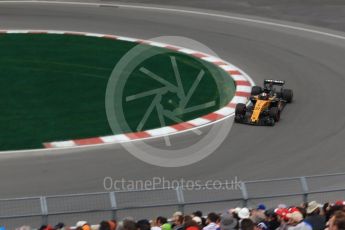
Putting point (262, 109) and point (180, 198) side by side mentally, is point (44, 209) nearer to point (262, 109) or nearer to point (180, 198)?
point (180, 198)

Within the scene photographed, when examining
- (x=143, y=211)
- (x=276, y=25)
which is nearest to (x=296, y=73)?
(x=276, y=25)

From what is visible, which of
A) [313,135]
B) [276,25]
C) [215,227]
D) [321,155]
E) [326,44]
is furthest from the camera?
[276,25]

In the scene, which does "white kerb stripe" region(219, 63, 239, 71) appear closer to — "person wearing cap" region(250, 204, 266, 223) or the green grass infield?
the green grass infield

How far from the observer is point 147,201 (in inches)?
482

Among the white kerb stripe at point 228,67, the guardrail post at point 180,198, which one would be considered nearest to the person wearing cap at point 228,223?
the guardrail post at point 180,198

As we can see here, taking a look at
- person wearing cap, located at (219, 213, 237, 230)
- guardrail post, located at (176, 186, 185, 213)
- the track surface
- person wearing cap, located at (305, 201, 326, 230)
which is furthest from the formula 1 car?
person wearing cap, located at (219, 213, 237, 230)

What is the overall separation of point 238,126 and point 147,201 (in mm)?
6878

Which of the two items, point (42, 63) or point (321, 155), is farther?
point (42, 63)

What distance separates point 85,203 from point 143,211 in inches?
43.2

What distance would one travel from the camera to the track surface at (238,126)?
15.9m

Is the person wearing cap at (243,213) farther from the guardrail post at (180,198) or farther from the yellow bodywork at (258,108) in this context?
the yellow bodywork at (258,108)

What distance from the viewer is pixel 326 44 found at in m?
27.0

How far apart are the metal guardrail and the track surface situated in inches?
98.7

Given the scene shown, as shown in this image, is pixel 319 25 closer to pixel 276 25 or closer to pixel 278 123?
pixel 276 25
